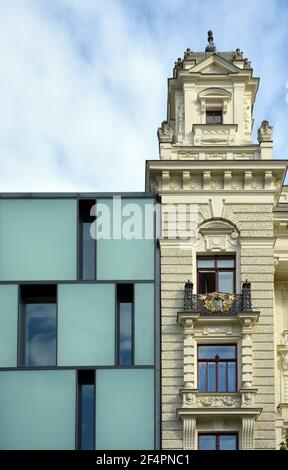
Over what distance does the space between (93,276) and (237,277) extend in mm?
5506

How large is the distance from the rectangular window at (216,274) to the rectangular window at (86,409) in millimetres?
5399

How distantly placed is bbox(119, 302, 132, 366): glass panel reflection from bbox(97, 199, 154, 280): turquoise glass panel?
3.89 ft

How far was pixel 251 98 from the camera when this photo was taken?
A: 5284cm

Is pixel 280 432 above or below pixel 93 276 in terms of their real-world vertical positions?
below

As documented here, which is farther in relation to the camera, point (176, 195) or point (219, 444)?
point (176, 195)

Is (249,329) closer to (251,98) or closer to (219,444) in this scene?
(219,444)

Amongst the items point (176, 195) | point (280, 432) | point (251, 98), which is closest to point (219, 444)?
point (280, 432)

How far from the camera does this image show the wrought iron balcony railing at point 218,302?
48.3m

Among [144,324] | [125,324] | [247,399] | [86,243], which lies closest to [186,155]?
[86,243]

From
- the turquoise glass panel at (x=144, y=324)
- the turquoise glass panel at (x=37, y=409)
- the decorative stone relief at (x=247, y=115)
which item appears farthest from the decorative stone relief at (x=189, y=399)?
the decorative stone relief at (x=247, y=115)

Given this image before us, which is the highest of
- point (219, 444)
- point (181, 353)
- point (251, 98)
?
point (251, 98)

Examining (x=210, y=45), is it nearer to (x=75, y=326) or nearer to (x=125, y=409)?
(x=75, y=326)

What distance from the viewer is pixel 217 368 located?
48.2 m

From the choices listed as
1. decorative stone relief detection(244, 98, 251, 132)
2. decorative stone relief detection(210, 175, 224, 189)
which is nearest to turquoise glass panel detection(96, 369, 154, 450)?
decorative stone relief detection(210, 175, 224, 189)
